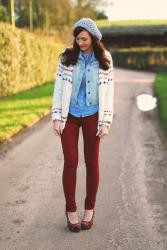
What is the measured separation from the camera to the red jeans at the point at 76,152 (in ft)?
15.3

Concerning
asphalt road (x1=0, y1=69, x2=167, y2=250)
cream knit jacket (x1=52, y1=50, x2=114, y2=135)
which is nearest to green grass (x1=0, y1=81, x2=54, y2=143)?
asphalt road (x1=0, y1=69, x2=167, y2=250)

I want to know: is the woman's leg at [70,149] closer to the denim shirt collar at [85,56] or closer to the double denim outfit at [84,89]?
the double denim outfit at [84,89]

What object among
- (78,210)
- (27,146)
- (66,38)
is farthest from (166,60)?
(78,210)

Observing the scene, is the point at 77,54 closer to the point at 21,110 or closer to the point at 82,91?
the point at 82,91

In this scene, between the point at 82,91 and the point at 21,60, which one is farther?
the point at 21,60

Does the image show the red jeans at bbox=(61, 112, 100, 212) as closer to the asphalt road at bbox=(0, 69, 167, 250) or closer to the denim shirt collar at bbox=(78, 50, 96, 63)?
the asphalt road at bbox=(0, 69, 167, 250)

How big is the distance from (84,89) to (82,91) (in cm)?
3

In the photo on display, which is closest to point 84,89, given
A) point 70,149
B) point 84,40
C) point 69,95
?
point 69,95

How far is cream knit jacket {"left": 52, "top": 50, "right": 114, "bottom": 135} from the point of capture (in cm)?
462

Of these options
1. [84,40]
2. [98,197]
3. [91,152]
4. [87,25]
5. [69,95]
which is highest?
[87,25]

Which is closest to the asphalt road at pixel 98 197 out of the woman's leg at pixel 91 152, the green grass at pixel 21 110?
the woman's leg at pixel 91 152

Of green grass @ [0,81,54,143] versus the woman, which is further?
green grass @ [0,81,54,143]

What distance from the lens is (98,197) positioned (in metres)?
5.82

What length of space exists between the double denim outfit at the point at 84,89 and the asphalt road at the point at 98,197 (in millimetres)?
1124
